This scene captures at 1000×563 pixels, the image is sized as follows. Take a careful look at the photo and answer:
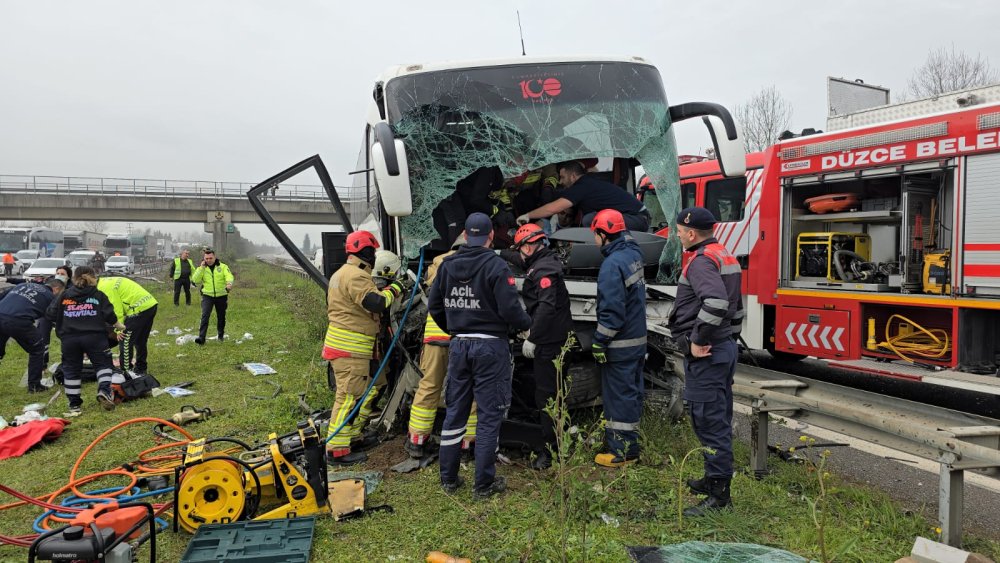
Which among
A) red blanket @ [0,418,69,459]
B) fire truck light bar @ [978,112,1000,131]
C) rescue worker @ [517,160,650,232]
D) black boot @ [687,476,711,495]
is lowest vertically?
red blanket @ [0,418,69,459]

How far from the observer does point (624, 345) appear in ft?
14.2

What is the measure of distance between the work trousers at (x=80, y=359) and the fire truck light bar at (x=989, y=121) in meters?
8.95

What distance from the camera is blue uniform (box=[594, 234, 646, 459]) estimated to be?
4230mm

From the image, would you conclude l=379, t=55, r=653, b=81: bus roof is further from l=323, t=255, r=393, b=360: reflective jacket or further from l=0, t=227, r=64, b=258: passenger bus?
l=0, t=227, r=64, b=258: passenger bus

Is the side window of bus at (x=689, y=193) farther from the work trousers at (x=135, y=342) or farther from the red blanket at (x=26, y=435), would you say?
the red blanket at (x=26, y=435)

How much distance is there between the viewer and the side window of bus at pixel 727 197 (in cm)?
837

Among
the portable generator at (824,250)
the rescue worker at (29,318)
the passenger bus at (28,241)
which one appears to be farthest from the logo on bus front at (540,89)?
the passenger bus at (28,241)

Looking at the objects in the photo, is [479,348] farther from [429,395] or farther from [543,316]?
[429,395]

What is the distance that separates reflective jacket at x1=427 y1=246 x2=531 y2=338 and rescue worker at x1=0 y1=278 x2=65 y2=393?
590cm

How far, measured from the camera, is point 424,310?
5.04 m

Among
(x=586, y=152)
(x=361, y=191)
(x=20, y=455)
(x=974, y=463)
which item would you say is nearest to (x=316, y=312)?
(x=361, y=191)

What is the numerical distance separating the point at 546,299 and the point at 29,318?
21.1 ft

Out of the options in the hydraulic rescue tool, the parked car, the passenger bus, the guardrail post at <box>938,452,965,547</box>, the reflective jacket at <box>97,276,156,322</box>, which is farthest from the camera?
the passenger bus

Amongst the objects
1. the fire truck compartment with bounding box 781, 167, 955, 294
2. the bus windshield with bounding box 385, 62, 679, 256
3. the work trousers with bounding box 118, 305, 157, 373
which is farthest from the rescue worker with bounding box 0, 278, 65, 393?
the fire truck compartment with bounding box 781, 167, 955, 294
